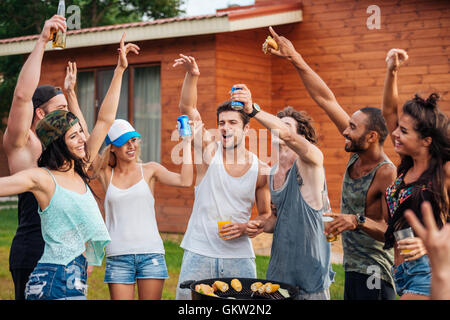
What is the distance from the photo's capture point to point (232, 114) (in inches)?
161

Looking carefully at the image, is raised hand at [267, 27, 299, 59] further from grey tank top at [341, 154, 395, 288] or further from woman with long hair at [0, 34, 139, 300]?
woman with long hair at [0, 34, 139, 300]

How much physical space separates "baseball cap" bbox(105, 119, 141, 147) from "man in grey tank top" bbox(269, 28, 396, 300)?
1.34 metres

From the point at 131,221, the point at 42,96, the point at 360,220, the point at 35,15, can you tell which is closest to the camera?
the point at 360,220

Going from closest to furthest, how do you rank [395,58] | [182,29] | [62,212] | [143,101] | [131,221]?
[62,212] → [395,58] → [131,221] → [182,29] → [143,101]

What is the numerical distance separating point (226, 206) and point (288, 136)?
87 centimetres

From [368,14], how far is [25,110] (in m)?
8.05

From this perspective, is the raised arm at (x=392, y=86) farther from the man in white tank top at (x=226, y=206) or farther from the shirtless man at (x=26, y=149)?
the shirtless man at (x=26, y=149)

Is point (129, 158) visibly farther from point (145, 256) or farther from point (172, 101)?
point (172, 101)

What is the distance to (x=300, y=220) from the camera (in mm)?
3566

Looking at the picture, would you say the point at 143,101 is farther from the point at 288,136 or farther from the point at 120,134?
the point at 288,136

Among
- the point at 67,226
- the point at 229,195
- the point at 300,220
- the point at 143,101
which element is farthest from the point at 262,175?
the point at 143,101

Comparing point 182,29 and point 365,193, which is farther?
point 182,29

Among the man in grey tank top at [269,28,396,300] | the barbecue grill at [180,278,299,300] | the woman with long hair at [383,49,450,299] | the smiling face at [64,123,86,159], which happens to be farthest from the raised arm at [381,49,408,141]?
the smiling face at [64,123,86,159]

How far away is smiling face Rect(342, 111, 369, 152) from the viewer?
4.01 metres
